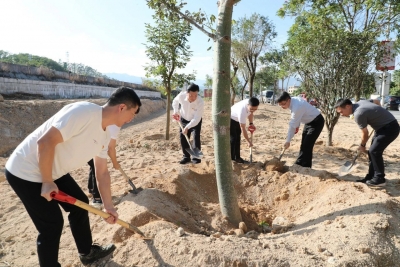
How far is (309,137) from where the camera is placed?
5.18 metres

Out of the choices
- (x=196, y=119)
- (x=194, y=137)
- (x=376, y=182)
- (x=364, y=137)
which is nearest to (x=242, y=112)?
(x=196, y=119)

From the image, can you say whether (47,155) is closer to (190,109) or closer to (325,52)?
(190,109)

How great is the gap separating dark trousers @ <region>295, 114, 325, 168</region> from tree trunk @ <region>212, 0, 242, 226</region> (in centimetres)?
258

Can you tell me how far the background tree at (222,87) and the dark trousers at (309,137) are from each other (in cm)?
252

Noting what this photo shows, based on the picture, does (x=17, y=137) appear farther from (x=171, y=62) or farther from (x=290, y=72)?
(x=290, y=72)

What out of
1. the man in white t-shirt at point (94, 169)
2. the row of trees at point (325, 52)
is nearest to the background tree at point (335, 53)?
the row of trees at point (325, 52)

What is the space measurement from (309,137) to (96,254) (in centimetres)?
395

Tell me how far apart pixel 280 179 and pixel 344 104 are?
5.00ft

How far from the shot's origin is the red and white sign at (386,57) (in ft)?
22.7

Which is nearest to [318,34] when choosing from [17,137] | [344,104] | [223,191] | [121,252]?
[344,104]

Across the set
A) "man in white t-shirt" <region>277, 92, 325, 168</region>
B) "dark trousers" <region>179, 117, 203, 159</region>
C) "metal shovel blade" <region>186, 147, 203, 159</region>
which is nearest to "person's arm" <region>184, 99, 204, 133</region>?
"dark trousers" <region>179, 117, 203, 159</region>

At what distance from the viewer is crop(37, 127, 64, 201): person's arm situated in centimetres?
192

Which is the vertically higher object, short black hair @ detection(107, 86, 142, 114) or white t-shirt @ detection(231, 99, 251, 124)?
short black hair @ detection(107, 86, 142, 114)

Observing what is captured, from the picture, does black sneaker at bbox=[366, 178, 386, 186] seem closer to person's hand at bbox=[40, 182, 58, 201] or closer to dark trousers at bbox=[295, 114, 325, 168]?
dark trousers at bbox=[295, 114, 325, 168]
